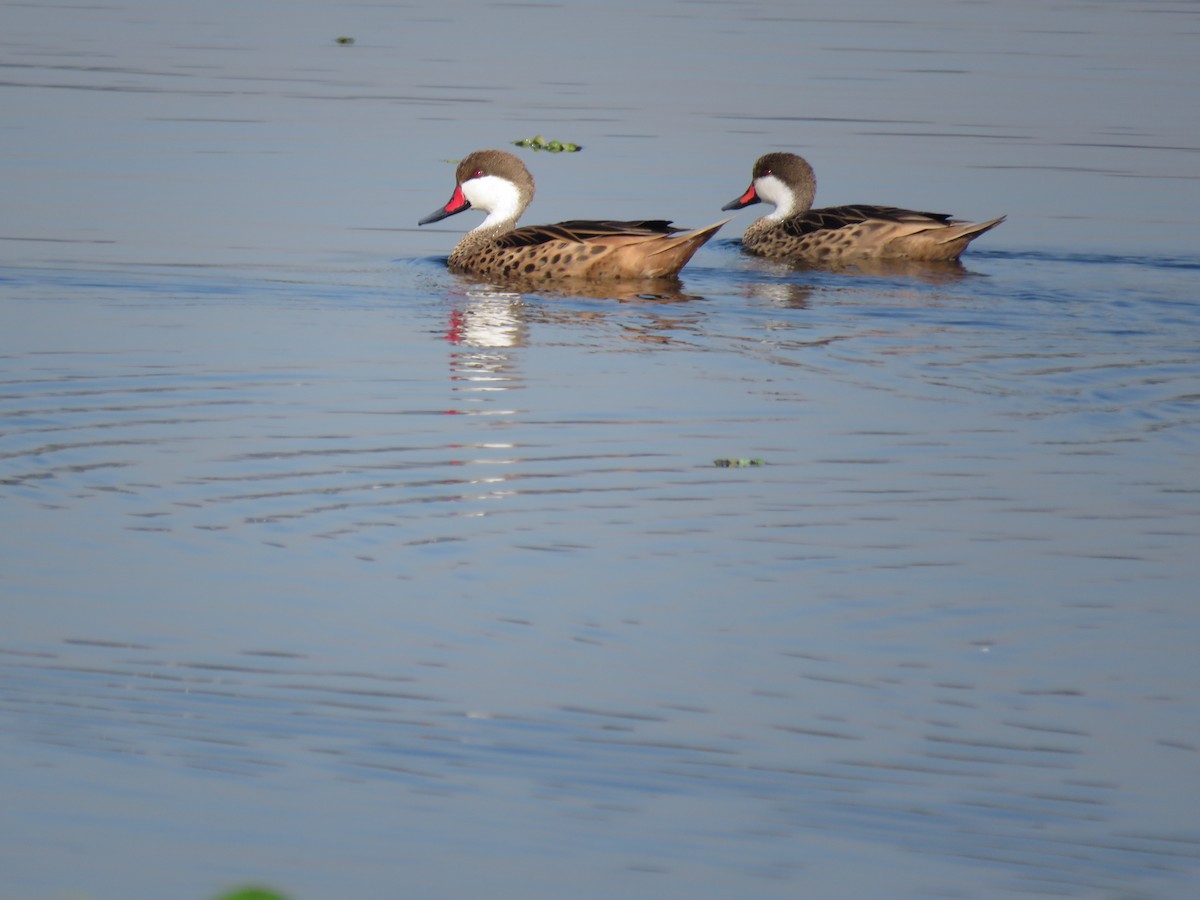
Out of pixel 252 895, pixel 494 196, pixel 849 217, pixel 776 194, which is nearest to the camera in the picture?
pixel 252 895

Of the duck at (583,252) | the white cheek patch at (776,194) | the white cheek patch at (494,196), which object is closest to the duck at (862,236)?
the white cheek patch at (776,194)

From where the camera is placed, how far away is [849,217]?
14438 mm

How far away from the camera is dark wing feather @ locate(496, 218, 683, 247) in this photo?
42.3 ft

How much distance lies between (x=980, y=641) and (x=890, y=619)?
302 mm

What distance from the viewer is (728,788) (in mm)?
4828

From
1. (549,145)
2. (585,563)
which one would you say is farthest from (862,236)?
(585,563)

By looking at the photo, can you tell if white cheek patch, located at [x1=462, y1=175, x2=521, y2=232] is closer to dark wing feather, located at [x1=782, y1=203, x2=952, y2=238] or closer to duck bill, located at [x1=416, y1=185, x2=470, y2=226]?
duck bill, located at [x1=416, y1=185, x2=470, y2=226]

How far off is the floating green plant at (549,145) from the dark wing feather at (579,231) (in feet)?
15.7

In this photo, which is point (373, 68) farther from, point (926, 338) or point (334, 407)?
point (334, 407)

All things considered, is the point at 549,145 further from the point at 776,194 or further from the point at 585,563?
the point at 585,563

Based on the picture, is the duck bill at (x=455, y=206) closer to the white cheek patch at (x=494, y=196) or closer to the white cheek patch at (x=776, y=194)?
the white cheek patch at (x=494, y=196)

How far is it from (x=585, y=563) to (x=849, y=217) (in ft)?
27.1

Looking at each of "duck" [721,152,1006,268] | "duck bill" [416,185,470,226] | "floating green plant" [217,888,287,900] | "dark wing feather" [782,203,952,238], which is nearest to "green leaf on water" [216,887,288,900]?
"floating green plant" [217,888,287,900]

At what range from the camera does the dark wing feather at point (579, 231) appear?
42.3ft
